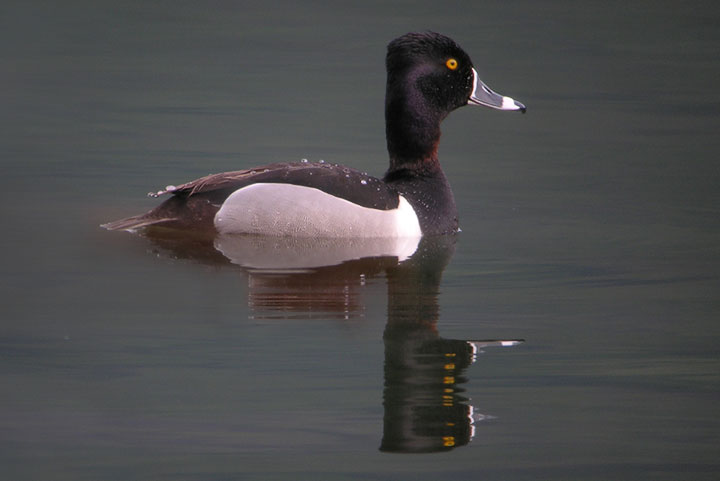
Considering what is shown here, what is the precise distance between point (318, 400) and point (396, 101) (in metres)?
4.05

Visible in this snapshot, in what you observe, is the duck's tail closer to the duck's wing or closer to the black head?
the duck's wing

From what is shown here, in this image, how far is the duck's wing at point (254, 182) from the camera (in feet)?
29.5

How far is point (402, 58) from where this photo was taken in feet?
31.0

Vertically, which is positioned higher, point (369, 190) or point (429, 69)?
point (429, 69)

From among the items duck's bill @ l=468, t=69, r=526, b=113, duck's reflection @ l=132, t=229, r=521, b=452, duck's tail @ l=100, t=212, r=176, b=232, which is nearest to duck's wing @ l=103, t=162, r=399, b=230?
→ duck's tail @ l=100, t=212, r=176, b=232

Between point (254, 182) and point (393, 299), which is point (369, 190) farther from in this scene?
point (393, 299)

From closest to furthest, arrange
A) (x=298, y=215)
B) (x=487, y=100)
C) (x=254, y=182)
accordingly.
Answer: (x=298, y=215), (x=254, y=182), (x=487, y=100)

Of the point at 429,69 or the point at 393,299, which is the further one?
the point at 429,69

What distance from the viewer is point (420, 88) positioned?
951 centimetres

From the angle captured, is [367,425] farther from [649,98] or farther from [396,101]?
[649,98]

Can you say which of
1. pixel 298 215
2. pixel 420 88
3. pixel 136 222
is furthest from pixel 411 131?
pixel 136 222

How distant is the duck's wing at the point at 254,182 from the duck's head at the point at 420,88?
0.51 meters

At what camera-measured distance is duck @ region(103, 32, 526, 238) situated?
29.5 ft

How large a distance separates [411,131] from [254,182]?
4.12 ft
